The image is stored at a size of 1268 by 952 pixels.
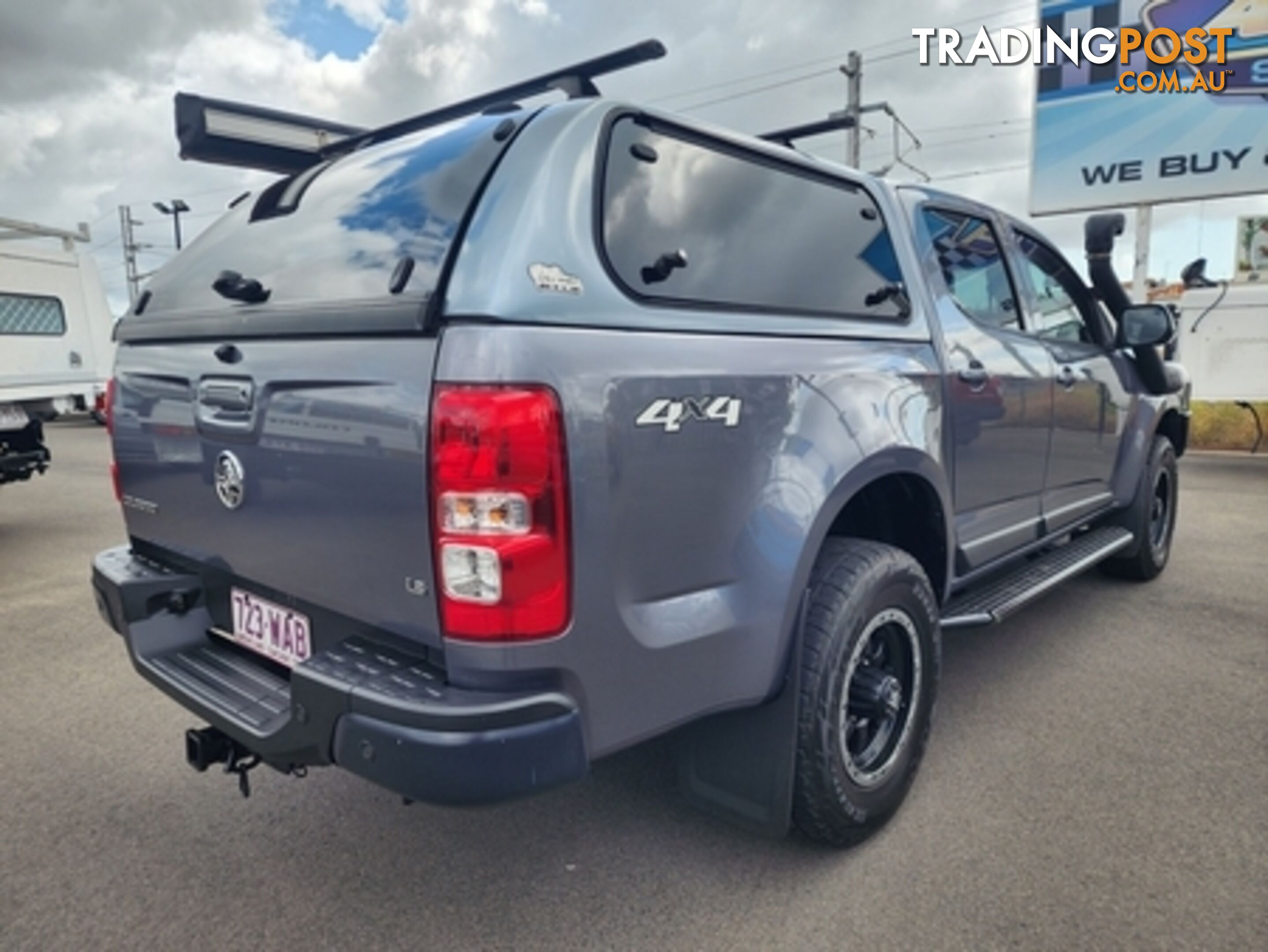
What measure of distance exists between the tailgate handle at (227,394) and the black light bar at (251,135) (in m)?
1.03

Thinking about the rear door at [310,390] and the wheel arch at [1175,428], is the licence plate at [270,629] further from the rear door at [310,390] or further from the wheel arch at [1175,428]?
the wheel arch at [1175,428]

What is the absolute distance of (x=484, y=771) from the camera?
1.59 m

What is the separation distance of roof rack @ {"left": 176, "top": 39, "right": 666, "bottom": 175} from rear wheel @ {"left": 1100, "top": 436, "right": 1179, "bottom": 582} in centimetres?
395

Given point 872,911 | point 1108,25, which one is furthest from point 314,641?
point 1108,25

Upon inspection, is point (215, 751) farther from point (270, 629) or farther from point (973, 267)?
point (973, 267)

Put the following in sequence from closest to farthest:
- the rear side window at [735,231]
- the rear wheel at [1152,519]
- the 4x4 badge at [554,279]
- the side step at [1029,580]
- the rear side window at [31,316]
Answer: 1. the 4x4 badge at [554,279]
2. the rear side window at [735,231]
3. the side step at [1029,580]
4. the rear wheel at [1152,519]
5. the rear side window at [31,316]

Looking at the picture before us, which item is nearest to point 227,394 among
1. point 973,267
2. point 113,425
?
point 113,425

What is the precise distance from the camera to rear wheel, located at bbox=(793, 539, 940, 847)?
85.4 inches

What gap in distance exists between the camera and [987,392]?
3.02m

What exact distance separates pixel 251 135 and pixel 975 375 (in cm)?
255

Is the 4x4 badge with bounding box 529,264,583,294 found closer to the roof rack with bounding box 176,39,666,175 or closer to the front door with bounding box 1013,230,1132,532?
the roof rack with bounding box 176,39,666,175

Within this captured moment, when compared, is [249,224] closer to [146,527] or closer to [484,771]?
[146,527]

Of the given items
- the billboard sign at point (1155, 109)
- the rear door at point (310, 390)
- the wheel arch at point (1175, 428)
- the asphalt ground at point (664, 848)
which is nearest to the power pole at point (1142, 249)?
the billboard sign at point (1155, 109)

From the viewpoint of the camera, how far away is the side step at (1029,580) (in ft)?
9.85
